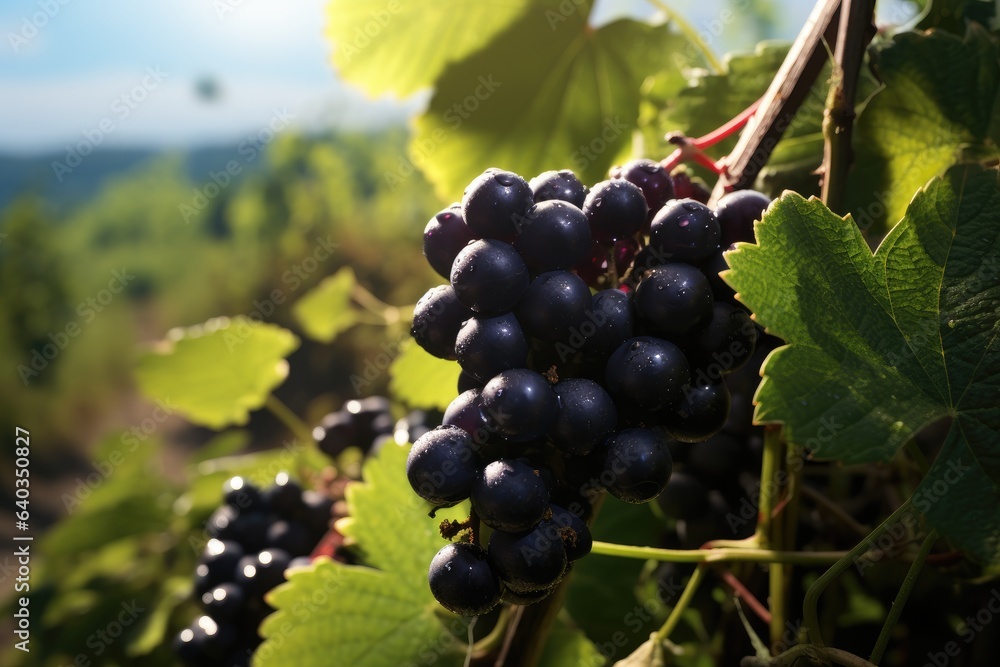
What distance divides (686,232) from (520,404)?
Answer: 0.46 feet

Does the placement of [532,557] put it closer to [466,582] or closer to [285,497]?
[466,582]

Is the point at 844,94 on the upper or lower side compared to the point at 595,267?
upper

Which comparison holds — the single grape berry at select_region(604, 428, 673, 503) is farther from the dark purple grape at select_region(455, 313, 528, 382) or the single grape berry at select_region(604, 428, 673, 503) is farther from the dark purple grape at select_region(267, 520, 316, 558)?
the dark purple grape at select_region(267, 520, 316, 558)

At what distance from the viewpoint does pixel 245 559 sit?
0.74 metres

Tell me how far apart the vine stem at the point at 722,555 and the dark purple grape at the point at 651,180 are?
0.22 metres

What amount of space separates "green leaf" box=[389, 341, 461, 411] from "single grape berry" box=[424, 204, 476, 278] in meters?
0.22

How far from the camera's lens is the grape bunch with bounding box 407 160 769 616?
0.35m

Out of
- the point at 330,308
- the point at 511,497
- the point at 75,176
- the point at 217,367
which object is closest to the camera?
the point at 511,497

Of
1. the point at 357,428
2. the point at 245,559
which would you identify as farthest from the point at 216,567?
the point at 357,428

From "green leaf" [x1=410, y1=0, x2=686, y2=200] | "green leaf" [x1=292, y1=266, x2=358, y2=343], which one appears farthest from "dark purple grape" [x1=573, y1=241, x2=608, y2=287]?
"green leaf" [x1=292, y1=266, x2=358, y2=343]

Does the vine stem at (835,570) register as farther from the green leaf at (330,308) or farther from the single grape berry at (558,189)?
the green leaf at (330,308)

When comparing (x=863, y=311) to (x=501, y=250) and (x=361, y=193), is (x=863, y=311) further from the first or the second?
(x=361, y=193)

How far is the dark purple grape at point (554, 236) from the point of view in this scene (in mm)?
378

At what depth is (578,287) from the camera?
1.21 ft
